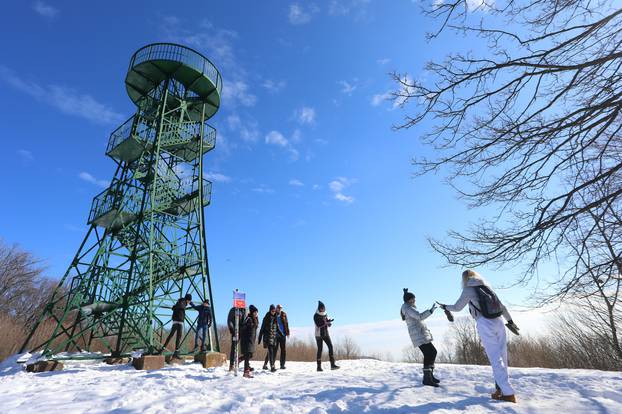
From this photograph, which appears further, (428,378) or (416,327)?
(416,327)

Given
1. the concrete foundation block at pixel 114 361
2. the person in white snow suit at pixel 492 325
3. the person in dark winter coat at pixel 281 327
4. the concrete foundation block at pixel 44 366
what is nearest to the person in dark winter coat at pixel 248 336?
the person in dark winter coat at pixel 281 327

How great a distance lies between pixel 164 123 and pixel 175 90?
8.15 feet

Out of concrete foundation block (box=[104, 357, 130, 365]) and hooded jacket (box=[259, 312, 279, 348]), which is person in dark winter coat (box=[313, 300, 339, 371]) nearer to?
hooded jacket (box=[259, 312, 279, 348])

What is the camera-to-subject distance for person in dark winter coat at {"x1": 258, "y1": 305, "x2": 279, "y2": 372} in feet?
30.5

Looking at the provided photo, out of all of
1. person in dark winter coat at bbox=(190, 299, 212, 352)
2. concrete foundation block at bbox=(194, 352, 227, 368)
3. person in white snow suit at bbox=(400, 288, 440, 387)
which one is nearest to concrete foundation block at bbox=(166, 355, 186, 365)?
concrete foundation block at bbox=(194, 352, 227, 368)

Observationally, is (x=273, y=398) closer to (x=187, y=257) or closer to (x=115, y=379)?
(x=115, y=379)

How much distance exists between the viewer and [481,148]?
5.66m

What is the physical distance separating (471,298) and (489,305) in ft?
0.89

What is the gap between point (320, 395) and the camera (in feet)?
18.0

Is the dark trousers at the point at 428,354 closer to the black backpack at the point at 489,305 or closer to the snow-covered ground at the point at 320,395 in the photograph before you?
the snow-covered ground at the point at 320,395

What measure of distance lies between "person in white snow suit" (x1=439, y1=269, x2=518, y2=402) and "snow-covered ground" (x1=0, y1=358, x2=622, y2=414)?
26 cm

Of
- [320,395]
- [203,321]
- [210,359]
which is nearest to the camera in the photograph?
[320,395]

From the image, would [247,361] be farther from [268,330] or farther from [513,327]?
[513,327]

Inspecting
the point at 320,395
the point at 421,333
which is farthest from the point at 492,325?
the point at 320,395
